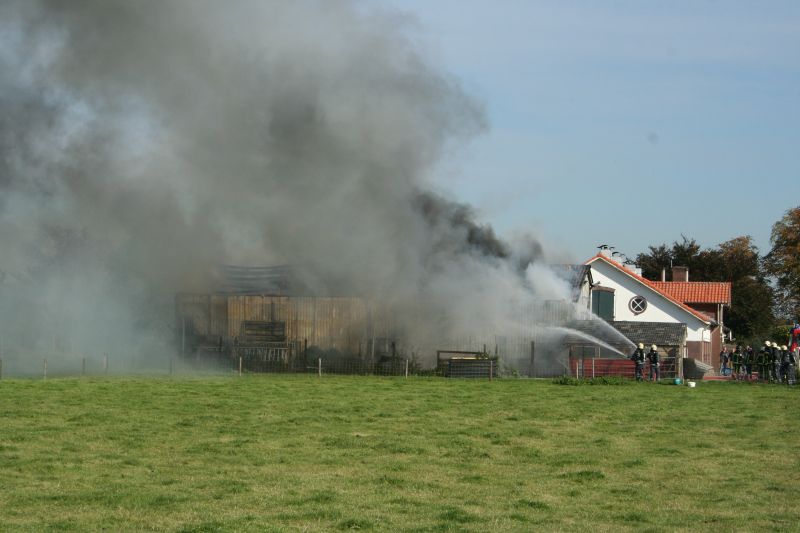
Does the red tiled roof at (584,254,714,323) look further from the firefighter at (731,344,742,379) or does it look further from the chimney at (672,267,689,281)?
the firefighter at (731,344,742,379)

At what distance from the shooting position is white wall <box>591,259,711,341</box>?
237ft

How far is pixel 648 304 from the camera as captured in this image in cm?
7412

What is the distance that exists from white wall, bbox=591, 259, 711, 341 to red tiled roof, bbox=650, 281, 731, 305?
6639 millimetres

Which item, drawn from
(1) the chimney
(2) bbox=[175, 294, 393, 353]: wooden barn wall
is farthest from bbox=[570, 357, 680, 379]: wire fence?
(1) the chimney

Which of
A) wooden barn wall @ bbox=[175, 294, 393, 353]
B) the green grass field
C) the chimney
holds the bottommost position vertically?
the green grass field

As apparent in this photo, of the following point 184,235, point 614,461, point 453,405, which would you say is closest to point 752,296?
point 184,235

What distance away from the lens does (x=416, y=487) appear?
589 inches

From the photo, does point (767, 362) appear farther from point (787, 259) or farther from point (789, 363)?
point (787, 259)

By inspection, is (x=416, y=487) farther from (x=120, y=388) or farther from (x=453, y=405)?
(x=120, y=388)

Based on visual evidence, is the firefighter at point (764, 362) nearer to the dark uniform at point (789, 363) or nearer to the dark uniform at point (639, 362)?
the dark uniform at point (789, 363)

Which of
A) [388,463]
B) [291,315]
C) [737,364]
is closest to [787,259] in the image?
[737,364]

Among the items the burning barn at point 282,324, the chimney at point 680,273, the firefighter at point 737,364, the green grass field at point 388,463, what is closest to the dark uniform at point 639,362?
the firefighter at point 737,364

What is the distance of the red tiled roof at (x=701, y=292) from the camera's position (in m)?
81.8

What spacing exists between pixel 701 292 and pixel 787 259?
30.7 feet
